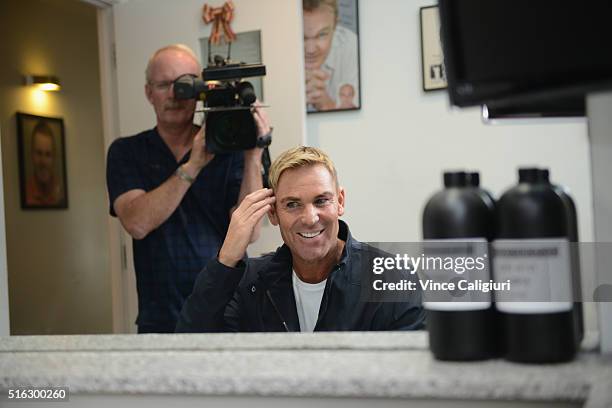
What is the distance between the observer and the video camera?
4.63ft

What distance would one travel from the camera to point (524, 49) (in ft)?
2.69

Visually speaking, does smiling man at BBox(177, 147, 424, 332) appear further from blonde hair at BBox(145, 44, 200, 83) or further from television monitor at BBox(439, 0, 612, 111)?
television monitor at BBox(439, 0, 612, 111)

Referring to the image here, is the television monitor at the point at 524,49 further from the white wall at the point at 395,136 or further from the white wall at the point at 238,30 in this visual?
the white wall at the point at 238,30

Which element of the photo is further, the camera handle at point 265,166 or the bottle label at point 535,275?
the camera handle at point 265,166

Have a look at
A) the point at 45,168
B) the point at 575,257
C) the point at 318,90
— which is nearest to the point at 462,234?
the point at 575,257

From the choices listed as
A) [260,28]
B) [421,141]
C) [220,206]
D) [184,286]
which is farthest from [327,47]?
[184,286]

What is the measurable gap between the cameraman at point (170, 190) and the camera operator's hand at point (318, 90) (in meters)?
0.12

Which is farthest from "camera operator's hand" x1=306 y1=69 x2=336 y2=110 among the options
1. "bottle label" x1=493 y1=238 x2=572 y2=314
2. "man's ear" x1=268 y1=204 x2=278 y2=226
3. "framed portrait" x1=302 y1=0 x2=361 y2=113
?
"bottle label" x1=493 y1=238 x2=572 y2=314

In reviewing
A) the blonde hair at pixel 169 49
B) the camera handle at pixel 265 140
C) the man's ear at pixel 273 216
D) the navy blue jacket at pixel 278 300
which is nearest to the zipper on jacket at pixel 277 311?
the navy blue jacket at pixel 278 300

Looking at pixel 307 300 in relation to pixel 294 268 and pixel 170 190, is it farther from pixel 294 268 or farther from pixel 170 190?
pixel 170 190

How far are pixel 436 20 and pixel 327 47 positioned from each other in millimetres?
217

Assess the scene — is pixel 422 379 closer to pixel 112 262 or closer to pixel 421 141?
pixel 421 141

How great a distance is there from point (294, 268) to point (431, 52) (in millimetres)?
489

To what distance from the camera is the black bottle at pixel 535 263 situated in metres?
0.86
